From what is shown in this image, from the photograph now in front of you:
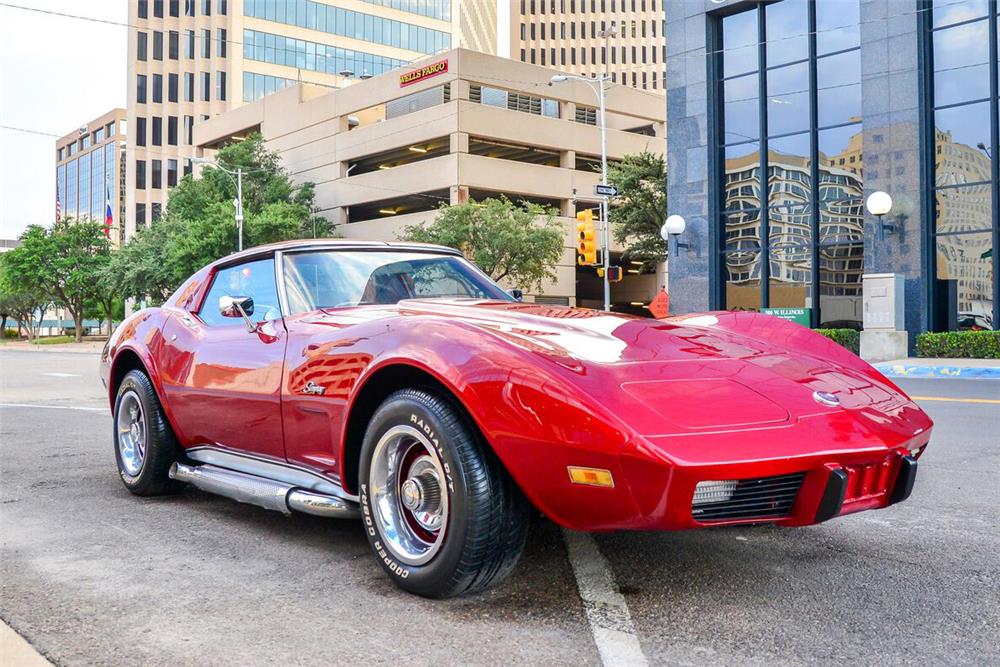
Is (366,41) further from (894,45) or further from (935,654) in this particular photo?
(935,654)

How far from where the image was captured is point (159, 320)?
489 centimetres

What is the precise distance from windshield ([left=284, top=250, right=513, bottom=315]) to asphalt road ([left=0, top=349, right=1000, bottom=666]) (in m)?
1.05

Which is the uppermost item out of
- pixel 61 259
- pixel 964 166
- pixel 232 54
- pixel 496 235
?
pixel 232 54

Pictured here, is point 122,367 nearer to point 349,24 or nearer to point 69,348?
point 69,348

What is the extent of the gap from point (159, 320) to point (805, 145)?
70.3 feet

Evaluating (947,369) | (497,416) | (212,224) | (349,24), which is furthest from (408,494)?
(349,24)

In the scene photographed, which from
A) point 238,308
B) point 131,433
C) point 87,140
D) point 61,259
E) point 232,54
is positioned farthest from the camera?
point 87,140

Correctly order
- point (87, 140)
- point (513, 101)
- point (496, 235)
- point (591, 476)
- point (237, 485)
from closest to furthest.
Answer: point (591, 476), point (237, 485), point (496, 235), point (513, 101), point (87, 140)

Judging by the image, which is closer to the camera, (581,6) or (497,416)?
(497,416)

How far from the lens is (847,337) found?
20.9 meters

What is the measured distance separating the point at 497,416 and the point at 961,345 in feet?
60.1

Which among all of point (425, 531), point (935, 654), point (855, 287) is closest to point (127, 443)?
point (425, 531)

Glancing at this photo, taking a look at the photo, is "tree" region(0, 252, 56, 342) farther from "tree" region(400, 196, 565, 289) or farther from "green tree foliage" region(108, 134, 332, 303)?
"tree" region(400, 196, 565, 289)

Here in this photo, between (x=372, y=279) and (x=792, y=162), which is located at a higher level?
(x=792, y=162)
